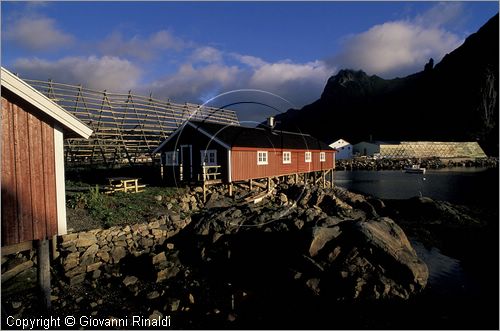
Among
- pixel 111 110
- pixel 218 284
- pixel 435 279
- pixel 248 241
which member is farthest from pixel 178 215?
pixel 111 110

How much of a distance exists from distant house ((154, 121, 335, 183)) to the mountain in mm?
48626

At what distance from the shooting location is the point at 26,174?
8.48 m

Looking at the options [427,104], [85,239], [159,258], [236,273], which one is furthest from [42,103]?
[427,104]

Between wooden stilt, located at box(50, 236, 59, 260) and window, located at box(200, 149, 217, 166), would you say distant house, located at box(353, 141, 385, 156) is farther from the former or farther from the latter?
wooden stilt, located at box(50, 236, 59, 260)

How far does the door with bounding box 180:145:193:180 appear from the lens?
23.7 metres

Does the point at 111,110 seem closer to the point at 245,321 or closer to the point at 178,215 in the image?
the point at 178,215

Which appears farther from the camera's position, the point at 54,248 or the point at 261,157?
the point at 261,157

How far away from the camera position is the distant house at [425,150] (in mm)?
89125

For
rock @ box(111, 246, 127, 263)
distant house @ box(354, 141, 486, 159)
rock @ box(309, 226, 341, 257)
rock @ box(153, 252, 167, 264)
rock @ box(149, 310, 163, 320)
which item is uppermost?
distant house @ box(354, 141, 486, 159)

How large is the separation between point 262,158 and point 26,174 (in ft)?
59.9

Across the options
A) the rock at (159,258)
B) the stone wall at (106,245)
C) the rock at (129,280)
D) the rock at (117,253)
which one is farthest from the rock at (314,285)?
the rock at (117,253)

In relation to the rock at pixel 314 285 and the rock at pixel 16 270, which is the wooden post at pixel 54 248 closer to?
the rock at pixel 16 270

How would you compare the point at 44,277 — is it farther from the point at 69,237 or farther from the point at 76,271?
the point at 69,237

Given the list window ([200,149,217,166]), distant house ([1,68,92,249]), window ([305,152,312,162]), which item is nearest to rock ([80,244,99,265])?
distant house ([1,68,92,249])
